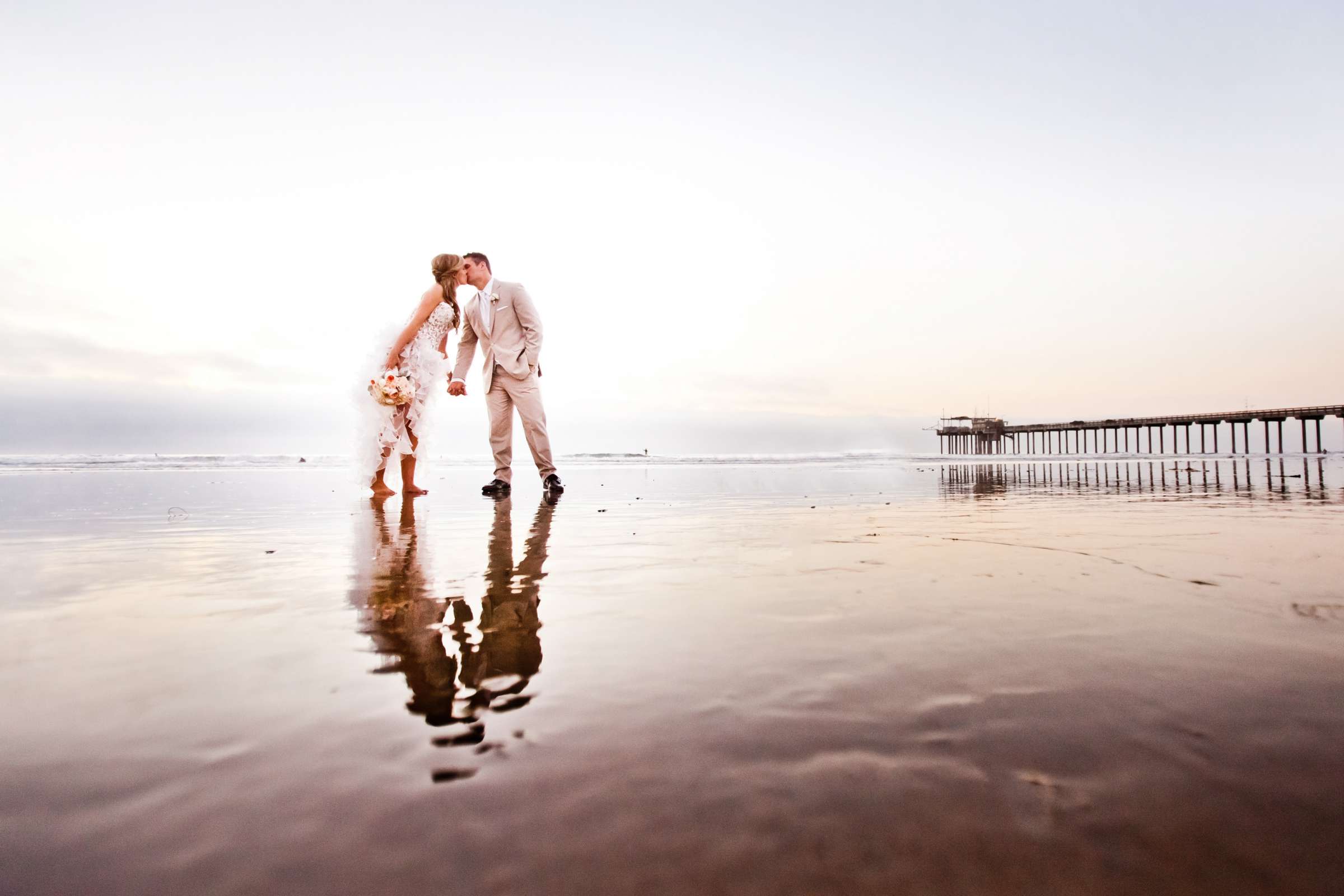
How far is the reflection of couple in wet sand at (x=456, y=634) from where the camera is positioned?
4.00 ft

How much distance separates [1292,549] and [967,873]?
3148 mm

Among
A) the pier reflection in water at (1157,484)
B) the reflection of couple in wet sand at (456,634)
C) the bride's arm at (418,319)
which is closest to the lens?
the reflection of couple in wet sand at (456,634)

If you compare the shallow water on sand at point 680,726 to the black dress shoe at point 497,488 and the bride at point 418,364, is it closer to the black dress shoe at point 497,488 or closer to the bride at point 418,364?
the black dress shoe at point 497,488

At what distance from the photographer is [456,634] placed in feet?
5.54

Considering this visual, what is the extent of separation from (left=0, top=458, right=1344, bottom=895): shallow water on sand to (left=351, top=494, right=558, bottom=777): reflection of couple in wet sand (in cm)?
1

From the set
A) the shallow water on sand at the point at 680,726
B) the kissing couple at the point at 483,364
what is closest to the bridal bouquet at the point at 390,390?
the kissing couple at the point at 483,364

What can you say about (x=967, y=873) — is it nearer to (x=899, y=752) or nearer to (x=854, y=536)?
(x=899, y=752)

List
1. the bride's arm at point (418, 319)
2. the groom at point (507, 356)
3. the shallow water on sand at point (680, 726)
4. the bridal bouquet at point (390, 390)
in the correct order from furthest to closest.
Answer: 1. the groom at point (507, 356)
2. the bride's arm at point (418, 319)
3. the bridal bouquet at point (390, 390)
4. the shallow water on sand at point (680, 726)

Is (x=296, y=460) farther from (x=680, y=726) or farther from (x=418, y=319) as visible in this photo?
(x=680, y=726)

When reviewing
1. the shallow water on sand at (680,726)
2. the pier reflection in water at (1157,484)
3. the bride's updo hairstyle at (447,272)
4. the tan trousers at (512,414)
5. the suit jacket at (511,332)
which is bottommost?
the shallow water on sand at (680,726)

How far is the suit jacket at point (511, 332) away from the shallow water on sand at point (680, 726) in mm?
4805

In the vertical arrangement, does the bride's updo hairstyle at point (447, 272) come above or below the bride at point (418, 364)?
above

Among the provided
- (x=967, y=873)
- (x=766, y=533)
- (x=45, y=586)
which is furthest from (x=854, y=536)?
(x=45, y=586)

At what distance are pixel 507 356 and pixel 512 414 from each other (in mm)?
707
